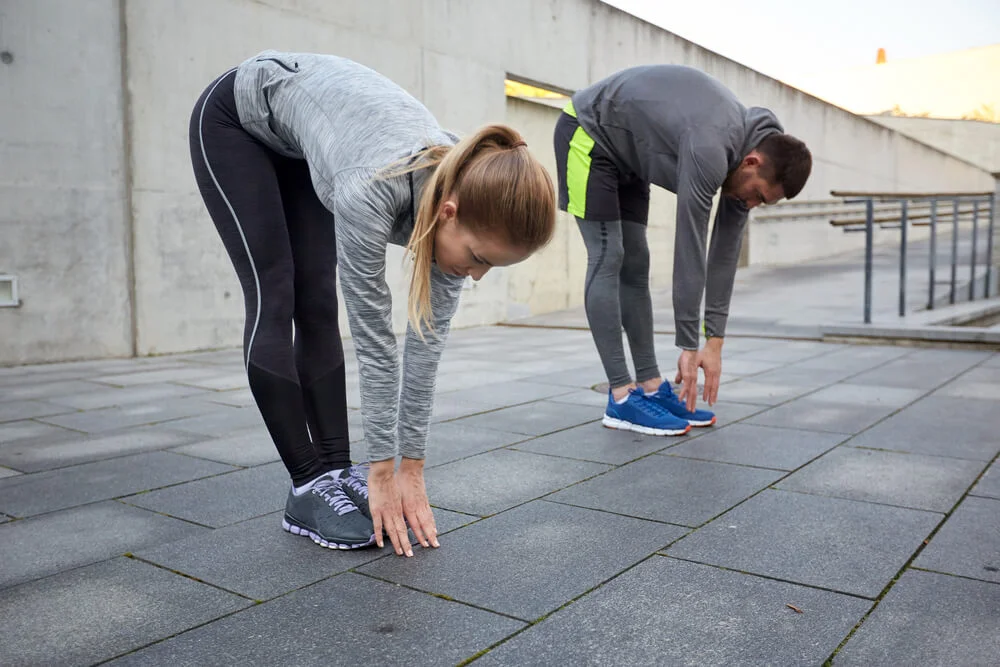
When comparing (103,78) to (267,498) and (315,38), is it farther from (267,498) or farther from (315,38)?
(267,498)

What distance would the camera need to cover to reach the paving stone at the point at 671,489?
2260mm

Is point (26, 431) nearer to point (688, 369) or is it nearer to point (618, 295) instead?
point (618, 295)

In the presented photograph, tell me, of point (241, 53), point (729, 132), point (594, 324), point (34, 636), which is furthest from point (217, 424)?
point (241, 53)

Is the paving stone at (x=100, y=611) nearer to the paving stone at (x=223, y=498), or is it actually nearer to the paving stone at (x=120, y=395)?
the paving stone at (x=223, y=498)

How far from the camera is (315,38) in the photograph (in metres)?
6.46

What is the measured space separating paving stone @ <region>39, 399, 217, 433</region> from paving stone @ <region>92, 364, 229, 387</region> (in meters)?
0.72

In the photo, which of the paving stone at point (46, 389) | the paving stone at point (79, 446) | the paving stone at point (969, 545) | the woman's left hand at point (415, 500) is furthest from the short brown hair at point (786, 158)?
the paving stone at point (46, 389)

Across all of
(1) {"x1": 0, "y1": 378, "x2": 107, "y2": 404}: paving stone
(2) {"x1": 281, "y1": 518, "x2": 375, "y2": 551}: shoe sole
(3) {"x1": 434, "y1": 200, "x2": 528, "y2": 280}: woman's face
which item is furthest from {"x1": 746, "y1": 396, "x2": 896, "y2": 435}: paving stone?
(1) {"x1": 0, "y1": 378, "x2": 107, "y2": 404}: paving stone

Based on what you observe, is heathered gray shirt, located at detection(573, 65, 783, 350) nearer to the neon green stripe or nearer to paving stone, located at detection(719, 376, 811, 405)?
the neon green stripe

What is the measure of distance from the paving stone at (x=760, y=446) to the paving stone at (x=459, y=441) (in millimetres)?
605

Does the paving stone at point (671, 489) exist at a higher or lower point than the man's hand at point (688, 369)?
lower

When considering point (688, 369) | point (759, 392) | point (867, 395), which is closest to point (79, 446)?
point (688, 369)

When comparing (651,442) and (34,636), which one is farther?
(651,442)

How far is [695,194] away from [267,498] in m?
1.58
